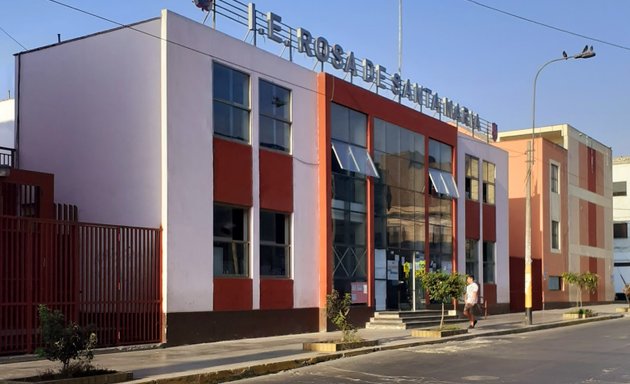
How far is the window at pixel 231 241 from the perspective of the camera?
1875cm

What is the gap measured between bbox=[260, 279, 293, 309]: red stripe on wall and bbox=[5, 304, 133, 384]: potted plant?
29.6ft

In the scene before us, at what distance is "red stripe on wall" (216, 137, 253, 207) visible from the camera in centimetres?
1877

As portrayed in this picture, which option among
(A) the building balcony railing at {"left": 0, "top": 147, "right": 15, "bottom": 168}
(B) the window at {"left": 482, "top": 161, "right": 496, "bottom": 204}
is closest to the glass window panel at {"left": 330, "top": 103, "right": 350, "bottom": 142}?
(A) the building balcony railing at {"left": 0, "top": 147, "right": 15, "bottom": 168}

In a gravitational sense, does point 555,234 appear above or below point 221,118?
below

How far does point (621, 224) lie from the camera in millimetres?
64125

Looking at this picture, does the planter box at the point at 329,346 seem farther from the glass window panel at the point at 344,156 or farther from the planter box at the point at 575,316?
the planter box at the point at 575,316

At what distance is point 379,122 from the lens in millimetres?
25828

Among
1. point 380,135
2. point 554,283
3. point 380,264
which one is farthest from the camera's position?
point 554,283

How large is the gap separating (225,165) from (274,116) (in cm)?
286

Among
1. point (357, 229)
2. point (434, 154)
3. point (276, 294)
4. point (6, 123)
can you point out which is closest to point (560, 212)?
point (434, 154)

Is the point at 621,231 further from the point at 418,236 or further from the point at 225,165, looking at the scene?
the point at 225,165

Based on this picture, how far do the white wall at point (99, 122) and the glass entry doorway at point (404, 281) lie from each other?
1119 cm

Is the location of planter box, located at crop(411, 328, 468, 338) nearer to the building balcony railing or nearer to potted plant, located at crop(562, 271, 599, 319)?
the building balcony railing

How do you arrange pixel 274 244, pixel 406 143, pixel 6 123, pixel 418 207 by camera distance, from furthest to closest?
pixel 418 207 < pixel 406 143 < pixel 6 123 < pixel 274 244
